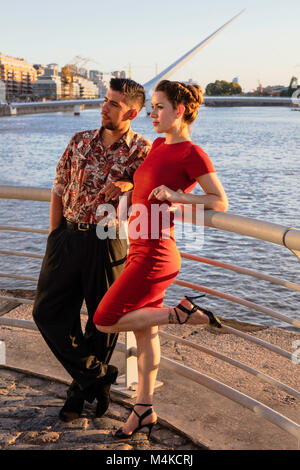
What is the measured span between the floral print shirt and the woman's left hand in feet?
1.05

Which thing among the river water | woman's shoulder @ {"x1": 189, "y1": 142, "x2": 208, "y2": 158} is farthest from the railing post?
woman's shoulder @ {"x1": 189, "y1": 142, "x2": 208, "y2": 158}

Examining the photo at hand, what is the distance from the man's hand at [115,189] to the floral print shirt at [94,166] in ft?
0.10

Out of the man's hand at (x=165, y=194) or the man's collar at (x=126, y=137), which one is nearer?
the man's hand at (x=165, y=194)

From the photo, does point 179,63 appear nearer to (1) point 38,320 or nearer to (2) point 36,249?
(2) point 36,249

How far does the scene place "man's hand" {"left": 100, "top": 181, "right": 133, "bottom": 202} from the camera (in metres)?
2.17

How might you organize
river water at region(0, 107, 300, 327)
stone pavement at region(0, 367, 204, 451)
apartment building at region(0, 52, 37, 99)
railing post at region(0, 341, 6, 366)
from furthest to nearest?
apartment building at region(0, 52, 37, 99) < river water at region(0, 107, 300, 327) < railing post at region(0, 341, 6, 366) < stone pavement at region(0, 367, 204, 451)

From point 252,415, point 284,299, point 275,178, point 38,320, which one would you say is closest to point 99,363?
point 38,320

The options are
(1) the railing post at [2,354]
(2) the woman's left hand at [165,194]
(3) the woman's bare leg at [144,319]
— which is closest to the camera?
(2) the woman's left hand at [165,194]

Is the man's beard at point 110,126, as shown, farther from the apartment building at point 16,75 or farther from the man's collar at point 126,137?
the apartment building at point 16,75

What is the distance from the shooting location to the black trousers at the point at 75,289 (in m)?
2.27

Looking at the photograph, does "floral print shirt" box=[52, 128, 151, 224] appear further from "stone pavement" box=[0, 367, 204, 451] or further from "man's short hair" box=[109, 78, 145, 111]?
"stone pavement" box=[0, 367, 204, 451]

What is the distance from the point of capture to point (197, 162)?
1.96m

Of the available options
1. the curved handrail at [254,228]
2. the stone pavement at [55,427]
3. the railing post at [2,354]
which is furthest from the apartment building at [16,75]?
the curved handrail at [254,228]

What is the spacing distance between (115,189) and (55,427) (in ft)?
3.17
